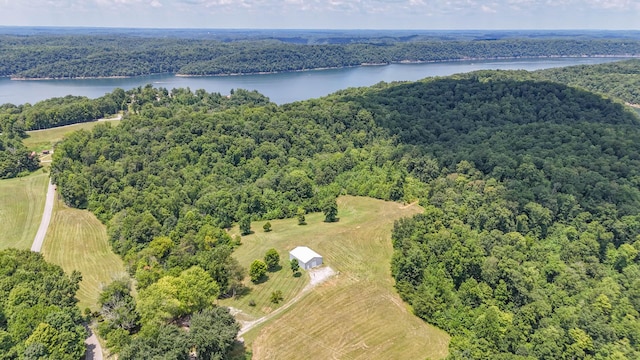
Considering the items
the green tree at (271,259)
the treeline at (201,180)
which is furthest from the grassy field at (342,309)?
the treeline at (201,180)

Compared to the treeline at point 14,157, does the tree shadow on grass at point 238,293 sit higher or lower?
lower

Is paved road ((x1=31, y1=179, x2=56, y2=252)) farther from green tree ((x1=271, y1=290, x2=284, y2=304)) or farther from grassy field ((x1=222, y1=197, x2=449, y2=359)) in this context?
green tree ((x1=271, y1=290, x2=284, y2=304))

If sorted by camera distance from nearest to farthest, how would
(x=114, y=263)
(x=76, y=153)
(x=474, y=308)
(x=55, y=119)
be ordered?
(x=474, y=308), (x=114, y=263), (x=76, y=153), (x=55, y=119)

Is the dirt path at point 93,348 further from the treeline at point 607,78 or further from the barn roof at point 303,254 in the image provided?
the treeline at point 607,78

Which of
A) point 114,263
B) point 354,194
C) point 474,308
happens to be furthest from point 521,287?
point 114,263

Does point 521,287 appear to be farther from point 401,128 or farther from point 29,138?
point 29,138

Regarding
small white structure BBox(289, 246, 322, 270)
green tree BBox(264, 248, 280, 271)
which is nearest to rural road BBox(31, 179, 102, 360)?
green tree BBox(264, 248, 280, 271)

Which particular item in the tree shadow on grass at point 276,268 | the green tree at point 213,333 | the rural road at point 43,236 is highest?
the green tree at point 213,333
